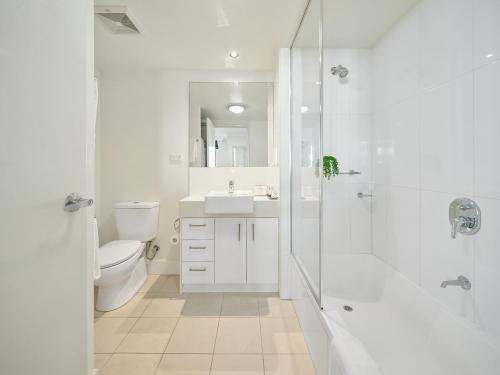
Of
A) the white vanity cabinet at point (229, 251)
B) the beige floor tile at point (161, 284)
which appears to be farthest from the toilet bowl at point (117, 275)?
the white vanity cabinet at point (229, 251)

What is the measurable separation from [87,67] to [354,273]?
7.14 ft

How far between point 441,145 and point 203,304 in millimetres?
2008

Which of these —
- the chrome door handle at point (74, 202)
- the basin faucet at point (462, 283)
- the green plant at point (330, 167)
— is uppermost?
the green plant at point (330, 167)

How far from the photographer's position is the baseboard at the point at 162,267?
257cm

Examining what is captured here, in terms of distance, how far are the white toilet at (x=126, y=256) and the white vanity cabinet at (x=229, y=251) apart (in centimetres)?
45

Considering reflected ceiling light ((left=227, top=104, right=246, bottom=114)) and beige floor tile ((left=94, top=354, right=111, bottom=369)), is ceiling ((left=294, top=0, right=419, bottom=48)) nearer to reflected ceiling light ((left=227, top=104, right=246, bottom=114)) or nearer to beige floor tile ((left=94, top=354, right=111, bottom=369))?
reflected ceiling light ((left=227, top=104, right=246, bottom=114))

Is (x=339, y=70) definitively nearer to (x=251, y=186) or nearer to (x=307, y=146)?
(x=307, y=146)

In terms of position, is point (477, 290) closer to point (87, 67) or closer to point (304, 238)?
point (304, 238)

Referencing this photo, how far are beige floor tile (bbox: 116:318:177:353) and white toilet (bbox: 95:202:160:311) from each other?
0.36 m

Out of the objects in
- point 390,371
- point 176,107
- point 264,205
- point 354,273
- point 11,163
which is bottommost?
point 390,371

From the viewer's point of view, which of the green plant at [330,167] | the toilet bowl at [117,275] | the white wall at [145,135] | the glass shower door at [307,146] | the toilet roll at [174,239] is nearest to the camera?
the glass shower door at [307,146]

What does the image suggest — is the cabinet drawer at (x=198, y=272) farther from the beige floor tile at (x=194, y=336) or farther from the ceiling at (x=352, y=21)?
the ceiling at (x=352, y=21)

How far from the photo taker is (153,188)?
101 inches

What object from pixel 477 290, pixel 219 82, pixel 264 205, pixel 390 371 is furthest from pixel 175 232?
pixel 477 290
